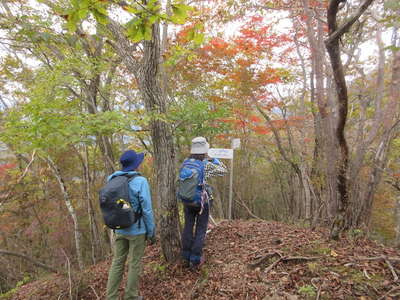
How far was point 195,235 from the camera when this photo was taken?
127 inches

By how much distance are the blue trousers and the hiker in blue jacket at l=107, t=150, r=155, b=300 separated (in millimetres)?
600

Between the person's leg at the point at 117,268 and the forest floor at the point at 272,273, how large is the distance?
497 mm

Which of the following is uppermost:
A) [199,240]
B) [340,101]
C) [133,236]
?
[340,101]

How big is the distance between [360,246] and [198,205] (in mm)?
2122

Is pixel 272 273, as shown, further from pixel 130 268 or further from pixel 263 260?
pixel 130 268

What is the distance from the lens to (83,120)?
3242mm

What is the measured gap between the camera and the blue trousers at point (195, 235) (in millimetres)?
3207

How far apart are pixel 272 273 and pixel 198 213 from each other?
1181mm

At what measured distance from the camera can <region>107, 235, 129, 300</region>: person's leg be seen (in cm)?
280

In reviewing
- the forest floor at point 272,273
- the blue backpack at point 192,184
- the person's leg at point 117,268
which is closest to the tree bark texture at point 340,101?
the forest floor at point 272,273

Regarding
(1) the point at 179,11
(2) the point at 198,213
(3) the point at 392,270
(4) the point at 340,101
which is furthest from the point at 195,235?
(1) the point at 179,11

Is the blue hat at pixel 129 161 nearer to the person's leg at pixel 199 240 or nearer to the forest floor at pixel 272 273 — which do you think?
the person's leg at pixel 199 240

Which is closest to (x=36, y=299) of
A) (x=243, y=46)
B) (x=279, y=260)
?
(x=279, y=260)

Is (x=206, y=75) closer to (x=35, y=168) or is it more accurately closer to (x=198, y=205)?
(x=198, y=205)
